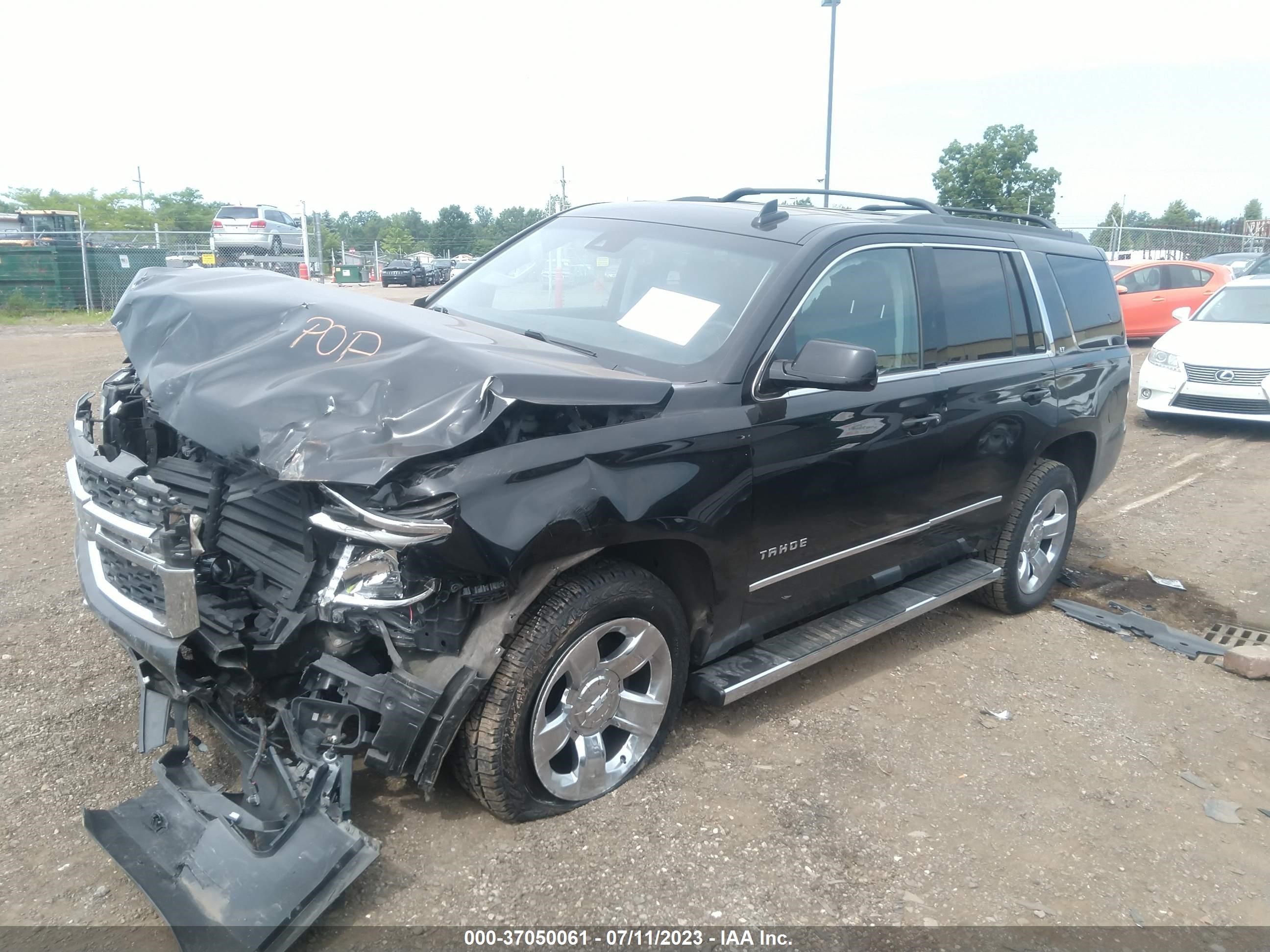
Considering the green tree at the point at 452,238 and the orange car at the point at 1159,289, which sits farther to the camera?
the green tree at the point at 452,238

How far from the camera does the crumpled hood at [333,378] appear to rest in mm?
2605

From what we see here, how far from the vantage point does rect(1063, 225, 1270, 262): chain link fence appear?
27.6 meters

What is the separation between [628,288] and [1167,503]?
5831 mm

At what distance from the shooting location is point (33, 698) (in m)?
3.61

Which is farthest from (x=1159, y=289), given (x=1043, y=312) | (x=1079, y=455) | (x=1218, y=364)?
(x=1043, y=312)

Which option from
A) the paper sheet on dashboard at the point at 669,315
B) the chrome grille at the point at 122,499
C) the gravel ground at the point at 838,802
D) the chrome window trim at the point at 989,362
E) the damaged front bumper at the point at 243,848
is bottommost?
the gravel ground at the point at 838,802

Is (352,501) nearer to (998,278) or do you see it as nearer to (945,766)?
(945,766)

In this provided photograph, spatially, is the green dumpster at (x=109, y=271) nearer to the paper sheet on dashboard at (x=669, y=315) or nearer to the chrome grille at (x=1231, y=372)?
the chrome grille at (x=1231, y=372)

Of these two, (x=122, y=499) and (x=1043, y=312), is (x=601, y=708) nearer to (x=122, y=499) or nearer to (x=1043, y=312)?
(x=122, y=499)

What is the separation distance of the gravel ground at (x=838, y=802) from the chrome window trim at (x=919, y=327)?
1362 millimetres

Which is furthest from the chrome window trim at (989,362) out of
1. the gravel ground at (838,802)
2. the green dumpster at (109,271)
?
the green dumpster at (109,271)

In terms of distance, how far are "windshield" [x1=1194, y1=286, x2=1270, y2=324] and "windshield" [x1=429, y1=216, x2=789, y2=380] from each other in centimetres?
947

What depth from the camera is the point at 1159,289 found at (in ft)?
52.9

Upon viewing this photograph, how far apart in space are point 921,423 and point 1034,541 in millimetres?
1621
